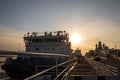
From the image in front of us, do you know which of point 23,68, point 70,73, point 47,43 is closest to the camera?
point 70,73

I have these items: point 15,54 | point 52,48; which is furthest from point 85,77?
point 52,48

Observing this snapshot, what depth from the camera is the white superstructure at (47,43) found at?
30.8 metres

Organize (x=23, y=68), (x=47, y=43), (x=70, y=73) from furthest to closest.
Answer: (x=47, y=43) → (x=23, y=68) → (x=70, y=73)

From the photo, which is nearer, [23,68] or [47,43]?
[23,68]

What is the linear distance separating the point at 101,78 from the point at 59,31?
25.5 m

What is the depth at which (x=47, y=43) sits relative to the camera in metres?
31.7

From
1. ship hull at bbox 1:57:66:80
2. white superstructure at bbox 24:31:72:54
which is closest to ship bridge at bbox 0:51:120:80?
ship hull at bbox 1:57:66:80

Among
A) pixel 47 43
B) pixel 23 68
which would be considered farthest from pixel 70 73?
pixel 47 43

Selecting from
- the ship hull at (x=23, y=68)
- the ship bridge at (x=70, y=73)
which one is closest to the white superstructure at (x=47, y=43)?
the ship hull at (x=23, y=68)

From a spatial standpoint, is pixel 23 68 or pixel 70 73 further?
pixel 23 68

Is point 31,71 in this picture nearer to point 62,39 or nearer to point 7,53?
point 62,39

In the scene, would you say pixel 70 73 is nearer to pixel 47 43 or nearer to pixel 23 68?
pixel 23 68

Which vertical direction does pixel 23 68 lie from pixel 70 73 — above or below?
below

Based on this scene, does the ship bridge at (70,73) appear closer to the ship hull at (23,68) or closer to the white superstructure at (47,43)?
the ship hull at (23,68)
